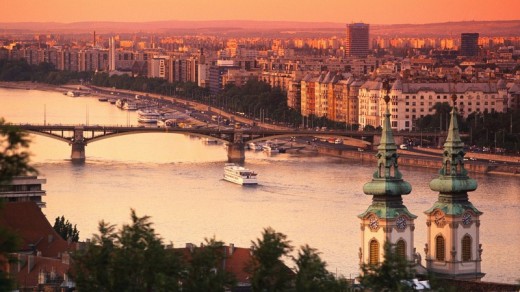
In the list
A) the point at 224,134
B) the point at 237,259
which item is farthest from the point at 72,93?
the point at 237,259

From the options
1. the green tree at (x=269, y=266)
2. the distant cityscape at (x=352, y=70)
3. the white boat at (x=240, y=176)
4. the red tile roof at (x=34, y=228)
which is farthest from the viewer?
the distant cityscape at (x=352, y=70)

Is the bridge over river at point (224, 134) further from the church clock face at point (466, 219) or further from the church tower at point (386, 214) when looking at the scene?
the church tower at point (386, 214)

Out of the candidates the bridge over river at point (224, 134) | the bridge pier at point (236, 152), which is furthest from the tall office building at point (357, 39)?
the bridge pier at point (236, 152)

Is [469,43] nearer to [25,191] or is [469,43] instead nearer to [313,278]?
[25,191]

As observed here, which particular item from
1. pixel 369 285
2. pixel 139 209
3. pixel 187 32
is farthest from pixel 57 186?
pixel 187 32

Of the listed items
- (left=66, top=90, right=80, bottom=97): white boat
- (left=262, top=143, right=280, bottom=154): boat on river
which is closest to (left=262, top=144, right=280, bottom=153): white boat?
(left=262, top=143, right=280, bottom=154): boat on river
